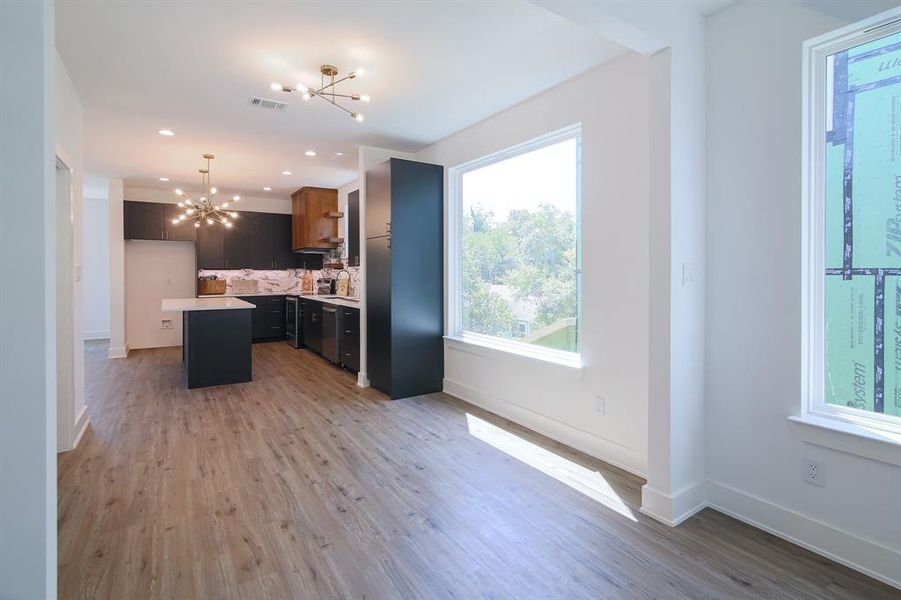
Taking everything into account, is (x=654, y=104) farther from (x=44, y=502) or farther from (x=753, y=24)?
(x=44, y=502)

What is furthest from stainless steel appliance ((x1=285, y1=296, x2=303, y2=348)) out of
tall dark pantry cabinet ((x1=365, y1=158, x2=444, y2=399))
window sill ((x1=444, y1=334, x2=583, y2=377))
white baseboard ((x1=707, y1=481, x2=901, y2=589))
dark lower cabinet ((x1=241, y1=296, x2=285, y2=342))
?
white baseboard ((x1=707, y1=481, x2=901, y2=589))

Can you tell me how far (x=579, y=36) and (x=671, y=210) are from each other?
48.7 inches

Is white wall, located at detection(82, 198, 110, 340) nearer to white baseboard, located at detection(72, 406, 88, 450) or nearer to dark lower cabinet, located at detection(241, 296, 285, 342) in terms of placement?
dark lower cabinet, located at detection(241, 296, 285, 342)

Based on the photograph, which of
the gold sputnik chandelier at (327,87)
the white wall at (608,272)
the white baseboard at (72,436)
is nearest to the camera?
the white wall at (608,272)

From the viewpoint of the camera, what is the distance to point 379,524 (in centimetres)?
237

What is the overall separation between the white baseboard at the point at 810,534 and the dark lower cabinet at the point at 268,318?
7597mm

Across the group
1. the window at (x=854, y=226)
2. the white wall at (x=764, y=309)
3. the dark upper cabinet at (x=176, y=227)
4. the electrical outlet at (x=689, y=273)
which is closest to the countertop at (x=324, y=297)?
the dark upper cabinet at (x=176, y=227)

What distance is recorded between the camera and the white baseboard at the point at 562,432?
2979mm

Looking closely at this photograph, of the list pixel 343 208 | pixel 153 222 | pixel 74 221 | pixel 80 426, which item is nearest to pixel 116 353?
pixel 153 222

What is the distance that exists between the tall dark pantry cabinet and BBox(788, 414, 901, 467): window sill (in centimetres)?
329

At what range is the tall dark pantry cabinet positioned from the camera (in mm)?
4668

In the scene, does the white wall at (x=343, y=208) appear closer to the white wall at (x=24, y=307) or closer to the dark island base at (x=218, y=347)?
the dark island base at (x=218, y=347)

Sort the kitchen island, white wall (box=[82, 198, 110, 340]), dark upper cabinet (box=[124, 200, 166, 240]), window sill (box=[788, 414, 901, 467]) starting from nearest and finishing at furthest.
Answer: window sill (box=[788, 414, 901, 467])
the kitchen island
dark upper cabinet (box=[124, 200, 166, 240])
white wall (box=[82, 198, 110, 340])

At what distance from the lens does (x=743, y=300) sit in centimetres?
238
